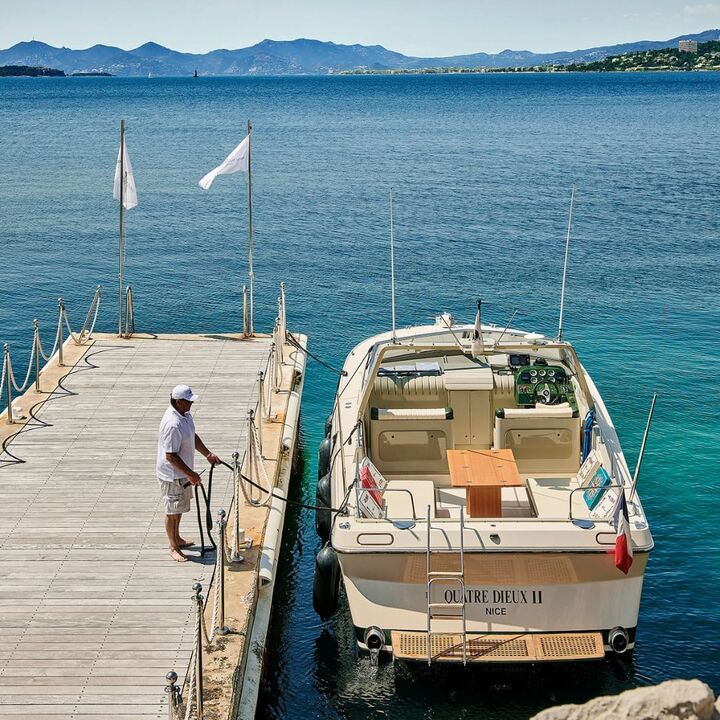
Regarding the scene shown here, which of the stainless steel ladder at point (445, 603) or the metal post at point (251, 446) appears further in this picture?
the metal post at point (251, 446)

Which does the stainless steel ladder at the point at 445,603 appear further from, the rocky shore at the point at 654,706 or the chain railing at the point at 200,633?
the rocky shore at the point at 654,706

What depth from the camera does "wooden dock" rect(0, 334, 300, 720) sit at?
9133mm

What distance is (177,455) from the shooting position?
10625 millimetres

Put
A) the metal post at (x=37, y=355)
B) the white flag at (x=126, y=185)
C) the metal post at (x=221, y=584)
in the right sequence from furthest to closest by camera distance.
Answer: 1. the white flag at (x=126, y=185)
2. the metal post at (x=37, y=355)
3. the metal post at (x=221, y=584)

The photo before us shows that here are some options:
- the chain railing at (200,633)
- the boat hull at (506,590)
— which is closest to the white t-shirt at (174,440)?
the chain railing at (200,633)

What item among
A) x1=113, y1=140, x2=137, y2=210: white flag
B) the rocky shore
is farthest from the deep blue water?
x1=113, y1=140, x2=137, y2=210: white flag

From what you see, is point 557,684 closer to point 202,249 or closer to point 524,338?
point 524,338

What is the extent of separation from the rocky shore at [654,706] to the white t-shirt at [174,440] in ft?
17.7

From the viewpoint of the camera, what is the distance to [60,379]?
17.0 meters

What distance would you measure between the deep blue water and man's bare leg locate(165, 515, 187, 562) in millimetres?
1835

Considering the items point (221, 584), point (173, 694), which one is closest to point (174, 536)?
point (221, 584)

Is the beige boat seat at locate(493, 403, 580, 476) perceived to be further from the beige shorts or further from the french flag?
the beige shorts

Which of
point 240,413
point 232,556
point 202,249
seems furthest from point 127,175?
point 202,249

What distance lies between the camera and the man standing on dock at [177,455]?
10508 millimetres
